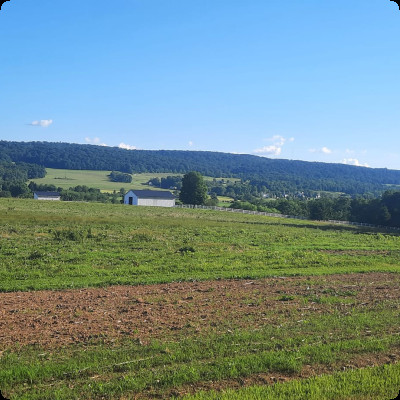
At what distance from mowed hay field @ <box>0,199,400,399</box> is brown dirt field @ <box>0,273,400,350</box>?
5cm

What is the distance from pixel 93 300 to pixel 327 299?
25.6ft

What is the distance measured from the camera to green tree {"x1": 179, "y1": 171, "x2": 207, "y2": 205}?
96.4 m

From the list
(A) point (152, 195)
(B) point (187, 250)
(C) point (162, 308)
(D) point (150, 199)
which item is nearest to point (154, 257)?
(B) point (187, 250)

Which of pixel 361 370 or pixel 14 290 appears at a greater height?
pixel 361 370

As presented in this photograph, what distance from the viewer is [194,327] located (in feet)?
39.2

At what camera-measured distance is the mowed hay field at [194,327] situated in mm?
8289

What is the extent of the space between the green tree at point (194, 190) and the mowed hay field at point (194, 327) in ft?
234

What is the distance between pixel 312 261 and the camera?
82.2 ft

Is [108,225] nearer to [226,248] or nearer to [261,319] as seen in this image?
[226,248]

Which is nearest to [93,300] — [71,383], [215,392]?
[71,383]

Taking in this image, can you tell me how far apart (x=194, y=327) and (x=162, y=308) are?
212 cm

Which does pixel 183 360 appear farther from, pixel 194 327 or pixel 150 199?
pixel 150 199

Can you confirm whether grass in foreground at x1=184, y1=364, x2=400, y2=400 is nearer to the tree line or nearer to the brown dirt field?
the brown dirt field

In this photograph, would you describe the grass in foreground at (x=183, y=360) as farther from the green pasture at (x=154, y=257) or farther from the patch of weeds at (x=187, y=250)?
the patch of weeds at (x=187, y=250)
